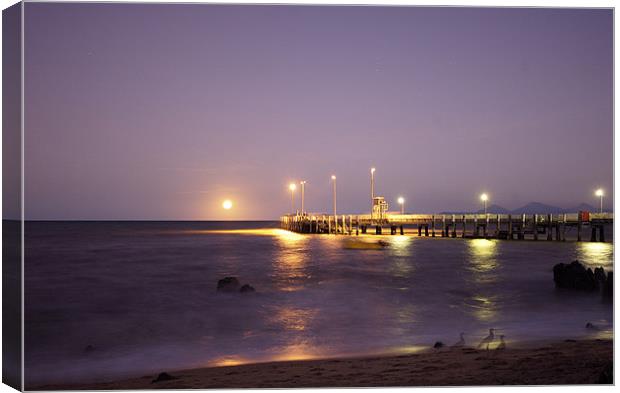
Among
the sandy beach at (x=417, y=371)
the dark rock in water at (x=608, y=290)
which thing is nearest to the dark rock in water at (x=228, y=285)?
the sandy beach at (x=417, y=371)

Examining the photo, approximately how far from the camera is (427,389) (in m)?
6.23

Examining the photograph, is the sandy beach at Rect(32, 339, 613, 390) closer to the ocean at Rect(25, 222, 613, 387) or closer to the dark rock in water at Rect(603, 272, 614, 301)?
the ocean at Rect(25, 222, 613, 387)

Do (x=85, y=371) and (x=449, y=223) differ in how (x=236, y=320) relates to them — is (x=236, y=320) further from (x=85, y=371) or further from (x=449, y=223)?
(x=449, y=223)

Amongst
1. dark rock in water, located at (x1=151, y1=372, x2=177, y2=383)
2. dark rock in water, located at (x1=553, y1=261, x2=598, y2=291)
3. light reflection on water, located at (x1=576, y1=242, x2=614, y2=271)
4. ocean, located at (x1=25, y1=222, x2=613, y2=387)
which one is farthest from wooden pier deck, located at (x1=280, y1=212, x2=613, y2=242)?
dark rock in water, located at (x1=151, y1=372, x2=177, y2=383)

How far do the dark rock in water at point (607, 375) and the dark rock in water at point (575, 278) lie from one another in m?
6.48

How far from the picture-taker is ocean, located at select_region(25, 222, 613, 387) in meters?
8.48

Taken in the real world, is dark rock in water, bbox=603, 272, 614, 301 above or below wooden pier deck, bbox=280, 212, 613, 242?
below

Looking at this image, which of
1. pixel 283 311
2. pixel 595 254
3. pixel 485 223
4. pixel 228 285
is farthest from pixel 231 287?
pixel 485 223

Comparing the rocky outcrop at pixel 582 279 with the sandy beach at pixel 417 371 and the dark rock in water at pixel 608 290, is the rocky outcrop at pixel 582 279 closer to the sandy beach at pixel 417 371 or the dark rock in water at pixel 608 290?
the dark rock in water at pixel 608 290

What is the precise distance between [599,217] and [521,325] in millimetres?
17815

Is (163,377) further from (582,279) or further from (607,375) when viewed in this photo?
(582,279)

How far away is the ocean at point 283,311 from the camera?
334 inches

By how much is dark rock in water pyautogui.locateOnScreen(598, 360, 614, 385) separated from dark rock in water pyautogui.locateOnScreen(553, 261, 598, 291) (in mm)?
6475

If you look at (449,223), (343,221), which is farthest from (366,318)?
(343,221)
